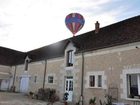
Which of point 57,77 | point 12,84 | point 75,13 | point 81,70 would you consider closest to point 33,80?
point 57,77

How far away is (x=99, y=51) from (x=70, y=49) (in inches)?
157

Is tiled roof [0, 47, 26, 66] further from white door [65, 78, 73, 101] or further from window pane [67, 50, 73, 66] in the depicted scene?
white door [65, 78, 73, 101]

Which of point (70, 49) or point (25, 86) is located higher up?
point (70, 49)

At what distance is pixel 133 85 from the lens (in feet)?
38.8

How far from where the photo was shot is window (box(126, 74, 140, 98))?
11499 millimetres

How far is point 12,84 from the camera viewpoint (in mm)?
28375

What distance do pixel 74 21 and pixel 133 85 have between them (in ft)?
25.3

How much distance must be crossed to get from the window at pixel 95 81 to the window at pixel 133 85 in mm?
2535

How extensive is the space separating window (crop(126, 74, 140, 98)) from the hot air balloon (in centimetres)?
673

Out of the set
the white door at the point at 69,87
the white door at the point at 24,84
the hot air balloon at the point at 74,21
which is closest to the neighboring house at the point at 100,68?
the white door at the point at 69,87

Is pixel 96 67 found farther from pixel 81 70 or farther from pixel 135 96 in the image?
pixel 135 96

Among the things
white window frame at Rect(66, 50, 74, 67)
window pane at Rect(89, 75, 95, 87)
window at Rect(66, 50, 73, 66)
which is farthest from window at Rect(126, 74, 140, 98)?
window at Rect(66, 50, 73, 66)

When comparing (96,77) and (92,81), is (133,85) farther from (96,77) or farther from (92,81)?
(92,81)


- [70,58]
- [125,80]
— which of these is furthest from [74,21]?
[125,80]
